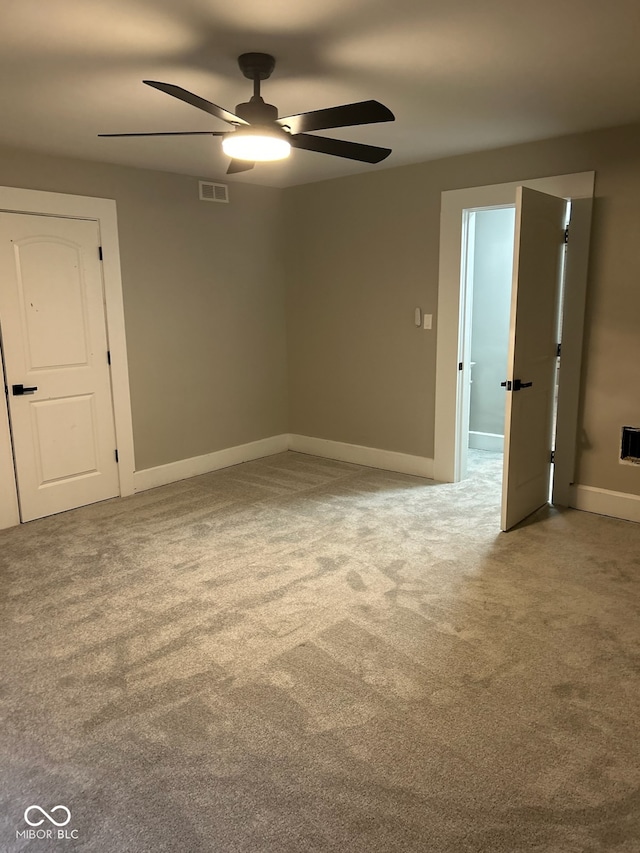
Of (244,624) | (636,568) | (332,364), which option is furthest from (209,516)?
(636,568)

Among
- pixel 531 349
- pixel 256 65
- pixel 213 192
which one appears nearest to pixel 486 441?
pixel 531 349

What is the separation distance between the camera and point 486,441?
5.94 meters

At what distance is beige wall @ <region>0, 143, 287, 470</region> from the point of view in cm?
445

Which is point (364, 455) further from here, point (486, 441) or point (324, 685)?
point (324, 685)

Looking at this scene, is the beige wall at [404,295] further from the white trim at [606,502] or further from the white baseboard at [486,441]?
the white baseboard at [486,441]

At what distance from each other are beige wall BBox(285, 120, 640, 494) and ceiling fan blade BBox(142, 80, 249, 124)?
2.47 m

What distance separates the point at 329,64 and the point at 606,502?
10.2ft

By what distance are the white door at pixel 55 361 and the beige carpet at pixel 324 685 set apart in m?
0.43

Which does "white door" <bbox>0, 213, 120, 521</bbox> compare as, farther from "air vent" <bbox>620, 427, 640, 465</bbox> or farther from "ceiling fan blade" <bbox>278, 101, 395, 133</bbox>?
"air vent" <bbox>620, 427, 640, 465</bbox>

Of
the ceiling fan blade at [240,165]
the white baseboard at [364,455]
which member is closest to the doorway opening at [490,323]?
the white baseboard at [364,455]

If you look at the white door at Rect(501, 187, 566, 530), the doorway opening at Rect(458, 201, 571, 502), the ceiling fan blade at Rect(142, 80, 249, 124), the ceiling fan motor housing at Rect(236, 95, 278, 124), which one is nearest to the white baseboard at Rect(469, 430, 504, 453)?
the doorway opening at Rect(458, 201, 571, 502)

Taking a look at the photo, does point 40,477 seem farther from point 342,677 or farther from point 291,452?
point 342,677

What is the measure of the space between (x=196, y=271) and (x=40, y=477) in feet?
6.57

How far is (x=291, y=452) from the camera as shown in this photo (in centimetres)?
589
